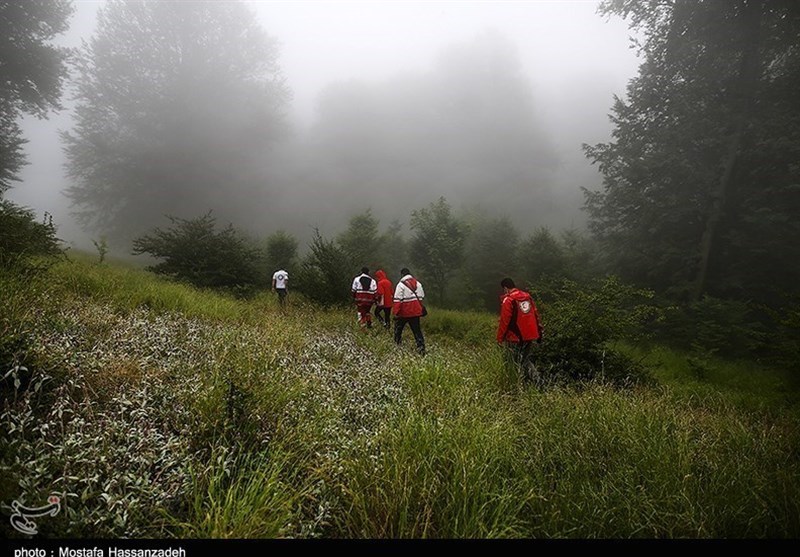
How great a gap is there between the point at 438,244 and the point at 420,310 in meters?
15.9

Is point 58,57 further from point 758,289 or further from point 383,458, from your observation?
point 758,289

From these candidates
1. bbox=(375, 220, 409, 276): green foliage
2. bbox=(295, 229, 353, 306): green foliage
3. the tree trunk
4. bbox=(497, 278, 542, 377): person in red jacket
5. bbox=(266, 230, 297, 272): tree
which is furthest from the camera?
bbox=(375, 220, 409, 276): green foliage

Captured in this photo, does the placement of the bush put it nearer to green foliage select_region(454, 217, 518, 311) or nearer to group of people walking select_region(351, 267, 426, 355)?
group of people walking select_region(351, 267, 426, 355)

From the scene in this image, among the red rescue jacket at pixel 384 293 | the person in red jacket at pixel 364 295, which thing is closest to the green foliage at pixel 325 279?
the red rescue jacket at pixel 384 293

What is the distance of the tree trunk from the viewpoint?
524 inches

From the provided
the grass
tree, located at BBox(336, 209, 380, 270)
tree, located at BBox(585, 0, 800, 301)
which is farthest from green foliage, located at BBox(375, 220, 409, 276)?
the grass

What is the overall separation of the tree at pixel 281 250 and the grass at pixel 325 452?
66.1ft

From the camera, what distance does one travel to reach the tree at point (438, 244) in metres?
24.0

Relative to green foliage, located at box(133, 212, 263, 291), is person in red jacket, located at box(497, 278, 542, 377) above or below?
below

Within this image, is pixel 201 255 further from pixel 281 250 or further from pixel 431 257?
pixel 431 257

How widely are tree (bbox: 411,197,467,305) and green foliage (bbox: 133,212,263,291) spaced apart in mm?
13177

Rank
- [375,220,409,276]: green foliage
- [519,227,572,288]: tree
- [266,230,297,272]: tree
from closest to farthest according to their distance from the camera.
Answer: [519,227,572,288]: tree → [266,230,297,272]: tree → [375,220,409,276]: green foliage

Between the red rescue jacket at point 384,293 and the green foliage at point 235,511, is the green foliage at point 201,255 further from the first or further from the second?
the green foliage at point 235,511

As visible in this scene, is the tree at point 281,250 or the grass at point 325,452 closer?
the grass at point 325,452
